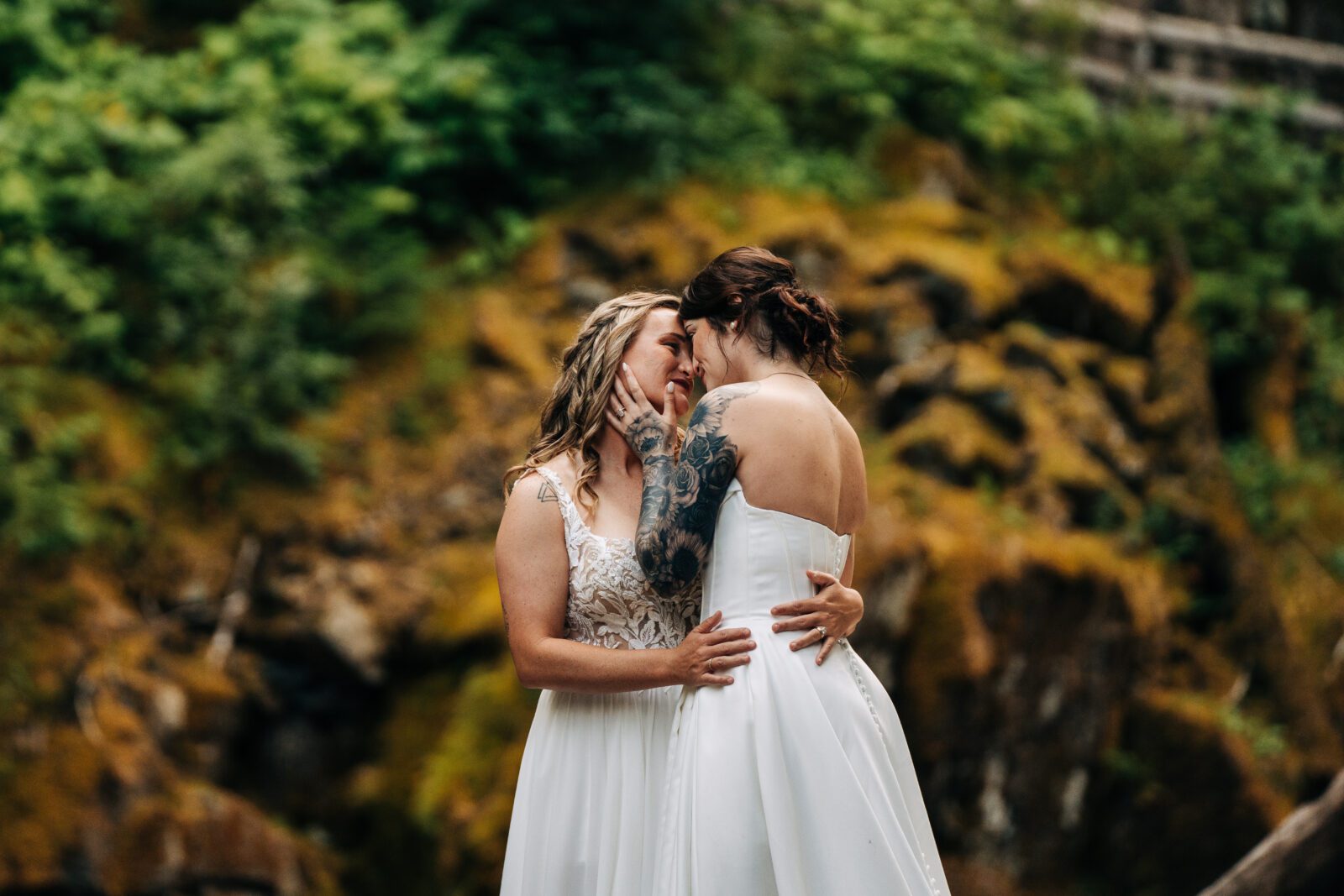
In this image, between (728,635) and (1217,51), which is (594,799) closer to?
(728,635)

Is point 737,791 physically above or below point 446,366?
above

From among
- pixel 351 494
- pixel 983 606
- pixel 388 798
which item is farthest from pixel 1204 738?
pixel 351 494

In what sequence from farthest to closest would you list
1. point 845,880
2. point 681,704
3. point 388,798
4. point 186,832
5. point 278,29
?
point 278,29 < point 388,798 < point 186,832 < point 681,704 < point 845,880

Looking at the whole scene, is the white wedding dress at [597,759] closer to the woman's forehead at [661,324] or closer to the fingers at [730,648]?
the fingers at [730,648]

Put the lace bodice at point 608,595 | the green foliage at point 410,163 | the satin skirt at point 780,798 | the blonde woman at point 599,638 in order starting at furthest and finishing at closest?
the green foliage at point 410,163 < the lace bodice at point 608,595 < the blonde woman at point 599,638 < the satin skirt at point 780,798

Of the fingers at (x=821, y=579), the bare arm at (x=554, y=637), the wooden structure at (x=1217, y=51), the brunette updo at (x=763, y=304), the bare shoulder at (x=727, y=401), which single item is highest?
the brunette updo at (x=763, y=304)

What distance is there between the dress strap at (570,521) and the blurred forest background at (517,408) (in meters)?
4.02

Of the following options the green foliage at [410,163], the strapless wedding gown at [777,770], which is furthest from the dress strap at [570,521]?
the green foliage at [410,163]

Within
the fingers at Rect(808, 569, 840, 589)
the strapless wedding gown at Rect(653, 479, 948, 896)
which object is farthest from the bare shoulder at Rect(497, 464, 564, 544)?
the fingers at Rect(808, 569, 840, 589)

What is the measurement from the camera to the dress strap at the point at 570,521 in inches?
141

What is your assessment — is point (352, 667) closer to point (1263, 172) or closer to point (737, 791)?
point (737, 791)

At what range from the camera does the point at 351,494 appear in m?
8.92

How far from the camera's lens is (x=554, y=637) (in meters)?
3.54

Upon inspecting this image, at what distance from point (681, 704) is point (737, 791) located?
0.32m
